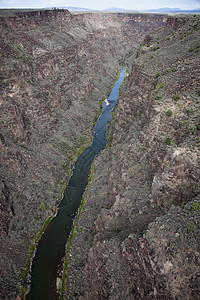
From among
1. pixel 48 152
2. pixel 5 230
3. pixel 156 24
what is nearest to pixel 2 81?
pixel 48 152

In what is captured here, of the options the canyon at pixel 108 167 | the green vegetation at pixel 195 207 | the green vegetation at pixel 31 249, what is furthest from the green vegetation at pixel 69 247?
the green vegetation at pixel 195 207

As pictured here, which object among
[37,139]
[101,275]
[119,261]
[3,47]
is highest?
[3,47]

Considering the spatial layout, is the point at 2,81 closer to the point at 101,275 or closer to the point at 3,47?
the point at 3,47

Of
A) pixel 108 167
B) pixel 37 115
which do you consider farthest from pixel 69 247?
pixel 37 115

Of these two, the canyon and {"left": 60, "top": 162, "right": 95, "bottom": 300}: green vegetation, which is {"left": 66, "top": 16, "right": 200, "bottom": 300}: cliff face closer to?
the canyon

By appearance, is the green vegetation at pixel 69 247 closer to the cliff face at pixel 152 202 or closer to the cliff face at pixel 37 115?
the cliff face at pixel 152 202
